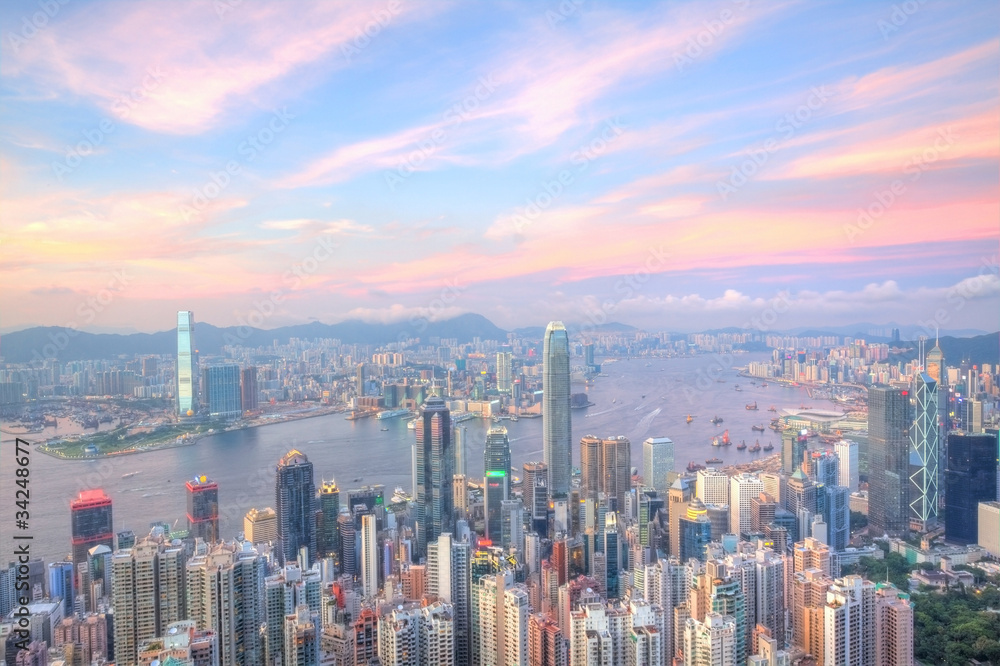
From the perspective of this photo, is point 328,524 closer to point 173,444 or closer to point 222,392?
point 173,444

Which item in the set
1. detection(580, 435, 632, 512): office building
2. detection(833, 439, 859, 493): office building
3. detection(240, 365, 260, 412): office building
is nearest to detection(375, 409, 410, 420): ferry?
detection(240, 365, 260, 412): office building

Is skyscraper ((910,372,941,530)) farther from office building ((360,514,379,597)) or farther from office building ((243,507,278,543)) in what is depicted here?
office building ((243,507,278,543))

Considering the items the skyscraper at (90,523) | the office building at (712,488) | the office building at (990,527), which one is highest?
A: the skyscraper at (90,523)

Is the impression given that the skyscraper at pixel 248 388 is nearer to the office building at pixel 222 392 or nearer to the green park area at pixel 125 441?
the office building at pixel 222 392

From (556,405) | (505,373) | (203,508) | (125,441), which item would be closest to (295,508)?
(203,508)

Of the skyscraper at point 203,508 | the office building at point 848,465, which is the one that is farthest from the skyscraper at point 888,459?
the skyscraper at point 203,508

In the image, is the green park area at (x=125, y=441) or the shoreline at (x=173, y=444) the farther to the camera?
the green park area at (x=125, y=441)
